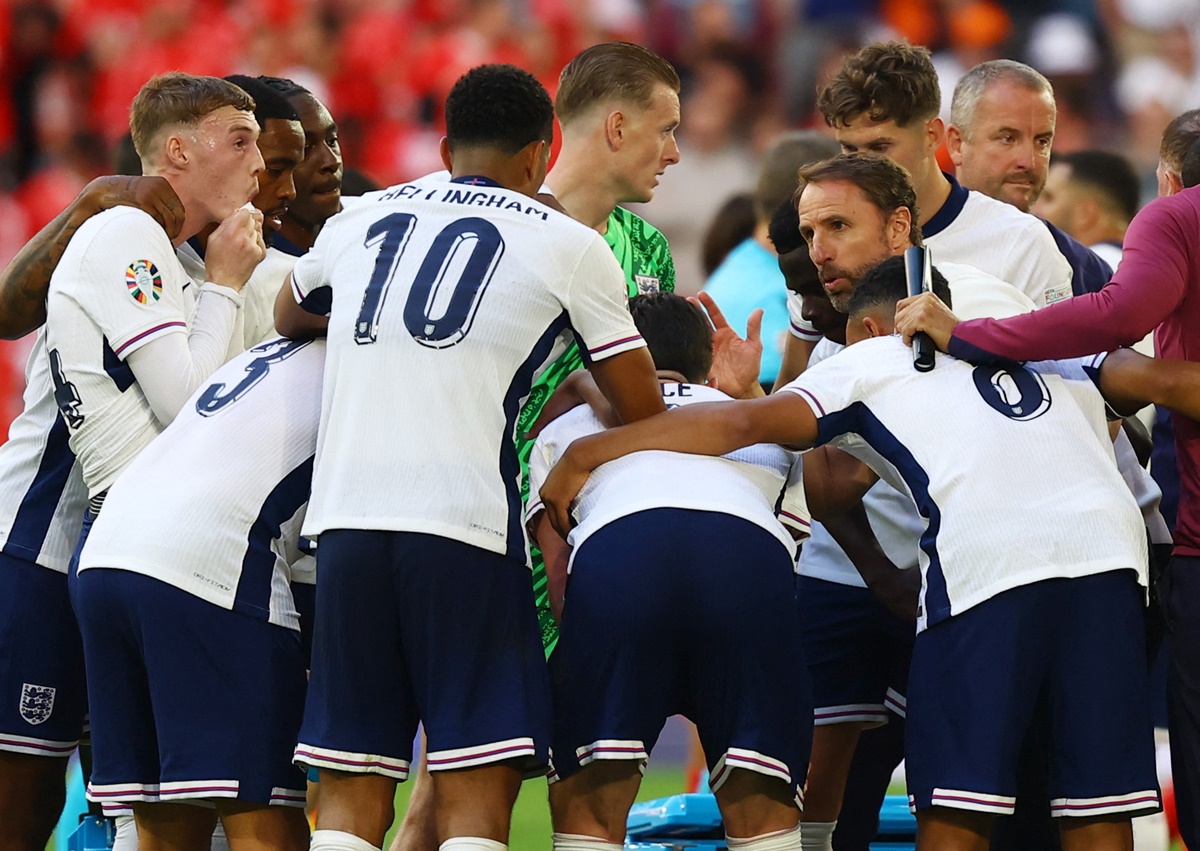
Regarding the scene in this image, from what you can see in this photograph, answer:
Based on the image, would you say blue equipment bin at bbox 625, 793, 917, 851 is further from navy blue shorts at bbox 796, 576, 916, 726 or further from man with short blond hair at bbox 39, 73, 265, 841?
man with short blond hair at bbox 39, 73, 265, 841

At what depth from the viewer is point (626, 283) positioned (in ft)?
15.6

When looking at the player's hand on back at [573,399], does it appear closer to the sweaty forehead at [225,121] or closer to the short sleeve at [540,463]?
the short sleeve at [540,463]

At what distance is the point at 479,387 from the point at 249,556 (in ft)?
2.34

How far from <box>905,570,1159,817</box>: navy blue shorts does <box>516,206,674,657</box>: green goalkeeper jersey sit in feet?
4.31

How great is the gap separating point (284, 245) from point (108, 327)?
1288 mm

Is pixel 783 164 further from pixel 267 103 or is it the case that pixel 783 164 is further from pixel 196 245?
pixel 196 245

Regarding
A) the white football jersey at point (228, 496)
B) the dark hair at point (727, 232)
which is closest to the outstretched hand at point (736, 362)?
the white football jersey at point (228, 496)

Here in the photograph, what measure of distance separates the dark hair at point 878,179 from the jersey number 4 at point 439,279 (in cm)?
132

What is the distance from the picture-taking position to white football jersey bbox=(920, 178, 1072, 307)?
16.1 feet

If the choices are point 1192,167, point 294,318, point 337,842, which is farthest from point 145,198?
point 1192,167

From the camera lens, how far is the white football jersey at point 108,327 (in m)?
4.20

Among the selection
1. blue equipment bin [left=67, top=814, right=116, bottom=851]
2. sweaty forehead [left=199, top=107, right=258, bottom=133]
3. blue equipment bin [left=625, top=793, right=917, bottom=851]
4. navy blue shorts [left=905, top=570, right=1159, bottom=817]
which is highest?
sweaty forehead [left=199, top=107, right=258, bottom=133]

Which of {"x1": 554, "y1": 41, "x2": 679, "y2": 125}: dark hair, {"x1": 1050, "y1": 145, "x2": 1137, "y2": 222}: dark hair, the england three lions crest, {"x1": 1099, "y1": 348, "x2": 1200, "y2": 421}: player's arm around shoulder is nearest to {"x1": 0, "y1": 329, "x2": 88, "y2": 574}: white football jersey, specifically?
the england three lions crest

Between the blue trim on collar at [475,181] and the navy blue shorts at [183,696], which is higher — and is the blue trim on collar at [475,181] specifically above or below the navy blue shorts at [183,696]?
above
